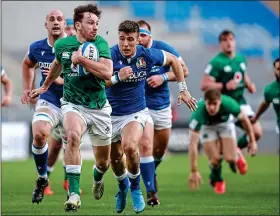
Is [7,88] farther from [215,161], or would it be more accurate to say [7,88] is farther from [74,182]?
[74,182]

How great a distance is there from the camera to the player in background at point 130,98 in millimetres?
9828

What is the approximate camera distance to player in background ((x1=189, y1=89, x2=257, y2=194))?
44.3ft

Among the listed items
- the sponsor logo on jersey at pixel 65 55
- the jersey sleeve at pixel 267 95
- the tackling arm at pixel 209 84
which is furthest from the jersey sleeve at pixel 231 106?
the sponsor logo on jersey at pixel 65 55

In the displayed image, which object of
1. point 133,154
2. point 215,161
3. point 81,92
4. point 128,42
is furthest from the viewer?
point 215,161

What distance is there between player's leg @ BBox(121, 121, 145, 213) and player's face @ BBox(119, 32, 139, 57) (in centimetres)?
87

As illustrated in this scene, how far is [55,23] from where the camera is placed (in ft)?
35.5

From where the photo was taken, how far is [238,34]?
2912cm

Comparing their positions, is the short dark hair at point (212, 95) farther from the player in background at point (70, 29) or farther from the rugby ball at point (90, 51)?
the rugby ball at point (90, 51)

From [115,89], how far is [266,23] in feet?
62.8

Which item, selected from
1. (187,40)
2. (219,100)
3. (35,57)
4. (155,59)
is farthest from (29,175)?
(187,40)

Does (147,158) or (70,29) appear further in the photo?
(70,29)

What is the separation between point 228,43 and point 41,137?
19.7 ft

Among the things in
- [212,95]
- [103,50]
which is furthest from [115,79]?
[212,95]

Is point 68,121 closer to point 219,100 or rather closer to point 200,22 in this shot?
point 219,100
